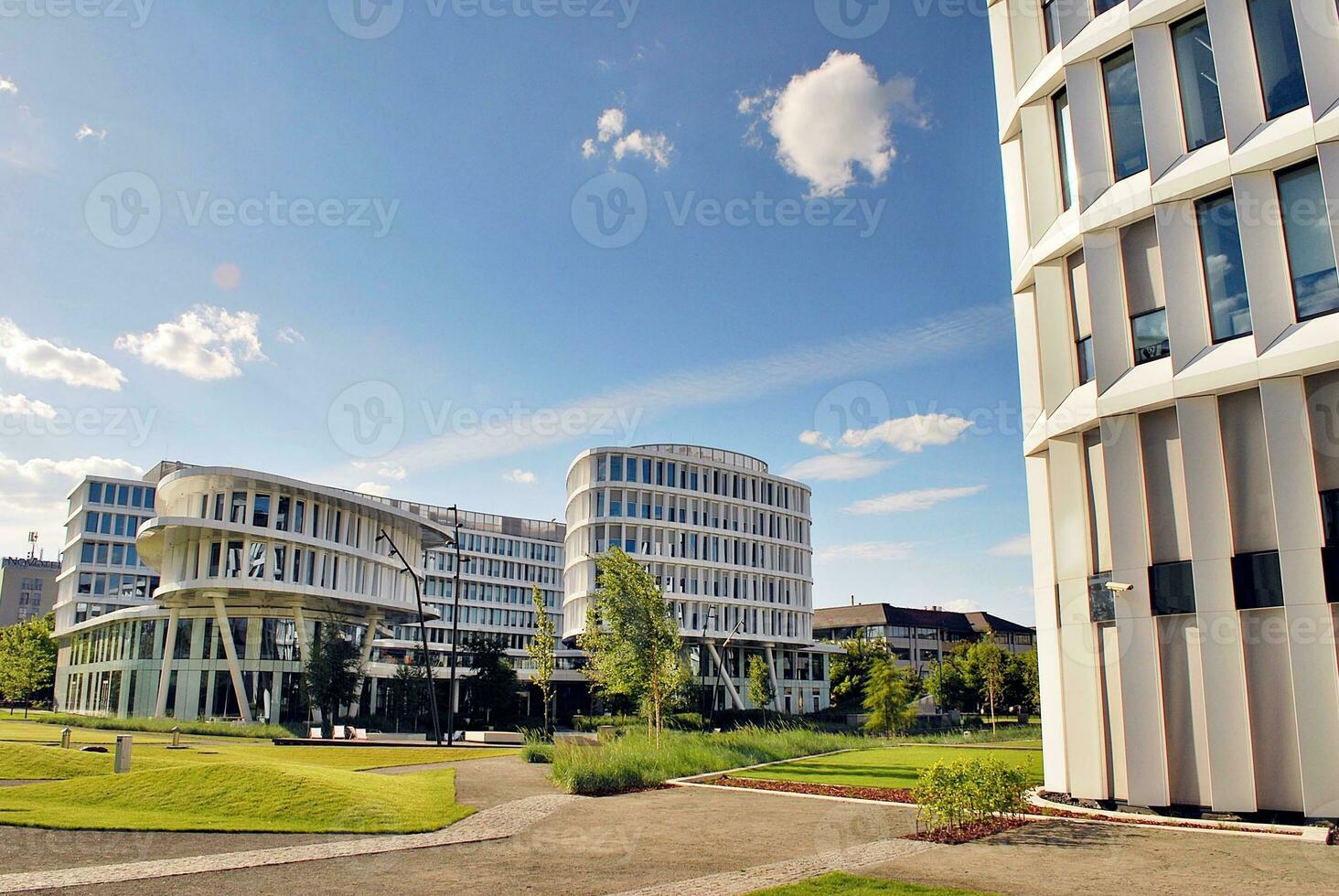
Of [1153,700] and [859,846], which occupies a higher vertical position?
[1153,700]

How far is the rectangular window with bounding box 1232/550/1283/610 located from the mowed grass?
5880 millimetres

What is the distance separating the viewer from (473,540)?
11494 cm

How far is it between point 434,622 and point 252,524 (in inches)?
2294

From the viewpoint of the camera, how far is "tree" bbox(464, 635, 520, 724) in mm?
59219

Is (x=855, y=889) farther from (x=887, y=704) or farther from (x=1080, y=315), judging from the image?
(x=887, y=704)

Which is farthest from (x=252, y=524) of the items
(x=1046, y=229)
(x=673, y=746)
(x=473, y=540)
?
(x=473, y=540)

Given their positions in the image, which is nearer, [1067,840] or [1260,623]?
[1067,840]

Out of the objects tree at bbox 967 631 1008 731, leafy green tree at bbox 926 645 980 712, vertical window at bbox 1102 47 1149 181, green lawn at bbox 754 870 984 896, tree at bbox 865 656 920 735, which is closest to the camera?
green lawn at bbox 754 870 984 896

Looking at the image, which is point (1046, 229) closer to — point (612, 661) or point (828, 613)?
point (612, 661)

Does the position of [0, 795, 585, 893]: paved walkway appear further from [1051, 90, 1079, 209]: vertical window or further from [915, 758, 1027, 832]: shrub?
[1051, 90, 1079, 209]: vertical window

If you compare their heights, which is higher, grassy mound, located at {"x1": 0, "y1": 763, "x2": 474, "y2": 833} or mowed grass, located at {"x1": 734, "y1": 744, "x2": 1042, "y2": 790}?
Answer: grassy mound, located at {"x1": 0, "y1": 763, "x2": 474, "y2": 833}

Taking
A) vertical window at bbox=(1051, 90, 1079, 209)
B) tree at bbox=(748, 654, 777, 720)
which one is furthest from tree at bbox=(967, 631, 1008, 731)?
vertical window at bbox=(1051, 90, 1079, 209)

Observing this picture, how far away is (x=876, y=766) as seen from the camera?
82.7ft

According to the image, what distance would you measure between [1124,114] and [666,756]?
17.5 meters
